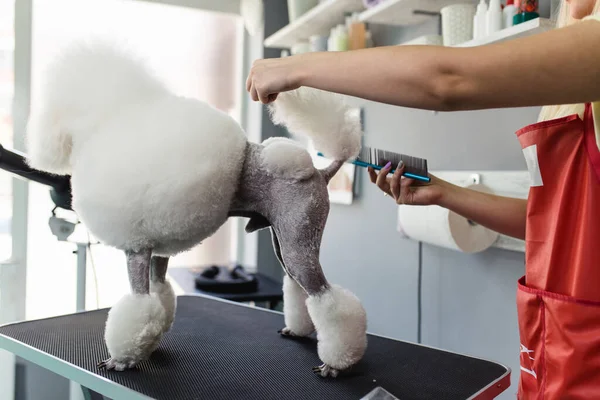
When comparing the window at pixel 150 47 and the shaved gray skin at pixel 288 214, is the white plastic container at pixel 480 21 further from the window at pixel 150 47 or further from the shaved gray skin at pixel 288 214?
the window at pixel 150 47

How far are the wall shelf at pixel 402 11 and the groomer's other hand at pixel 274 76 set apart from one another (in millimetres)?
800

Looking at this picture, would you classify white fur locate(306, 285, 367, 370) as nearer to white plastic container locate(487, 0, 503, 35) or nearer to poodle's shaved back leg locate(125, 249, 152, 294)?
poodle's shaved back leg locate(125, 249, 152, 294)

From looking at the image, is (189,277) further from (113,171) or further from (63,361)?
(113,171)

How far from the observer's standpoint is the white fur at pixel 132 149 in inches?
27.7

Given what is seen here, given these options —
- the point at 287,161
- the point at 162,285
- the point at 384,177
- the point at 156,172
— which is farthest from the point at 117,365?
the point at 384,177

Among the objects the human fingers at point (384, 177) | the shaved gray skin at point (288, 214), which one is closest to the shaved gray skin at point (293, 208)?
the shaved gray skin at point (288, 214)

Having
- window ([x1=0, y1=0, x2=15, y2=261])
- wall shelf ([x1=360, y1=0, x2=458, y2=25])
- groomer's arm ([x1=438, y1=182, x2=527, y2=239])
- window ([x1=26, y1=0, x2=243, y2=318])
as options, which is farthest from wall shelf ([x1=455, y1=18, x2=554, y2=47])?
window ([x1=0, y1=0, x2=15, y2=261])

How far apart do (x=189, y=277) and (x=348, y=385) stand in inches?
47.8

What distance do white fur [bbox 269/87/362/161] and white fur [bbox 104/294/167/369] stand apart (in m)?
0.37

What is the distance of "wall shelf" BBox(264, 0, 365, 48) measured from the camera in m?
1.59

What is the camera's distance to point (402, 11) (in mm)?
1343

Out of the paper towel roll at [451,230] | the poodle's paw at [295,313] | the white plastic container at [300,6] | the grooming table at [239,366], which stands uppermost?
the white plastic container at [300,6]

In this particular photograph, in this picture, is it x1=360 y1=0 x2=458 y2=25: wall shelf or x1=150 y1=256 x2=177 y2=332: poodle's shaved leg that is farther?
x1=360 y1=0 x2=458 y2=25: wall shelf

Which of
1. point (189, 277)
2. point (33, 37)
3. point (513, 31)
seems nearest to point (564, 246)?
point (513, 31)
